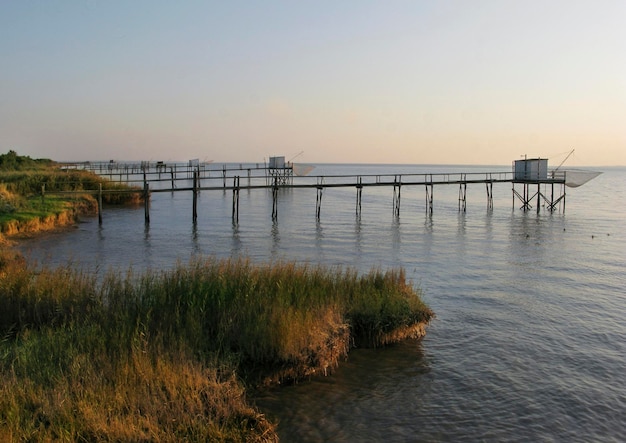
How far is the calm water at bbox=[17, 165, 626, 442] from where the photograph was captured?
25.1 feet

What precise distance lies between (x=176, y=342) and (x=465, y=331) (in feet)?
23.7

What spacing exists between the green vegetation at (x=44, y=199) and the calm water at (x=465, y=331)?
175cm

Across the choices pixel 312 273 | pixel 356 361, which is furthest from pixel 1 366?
pixel 312 273

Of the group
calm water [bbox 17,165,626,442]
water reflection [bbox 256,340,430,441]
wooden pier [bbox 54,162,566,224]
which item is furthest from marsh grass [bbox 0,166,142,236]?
water reflection [bbox 256,340,430,441]

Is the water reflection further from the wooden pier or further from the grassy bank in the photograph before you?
the wooden pier

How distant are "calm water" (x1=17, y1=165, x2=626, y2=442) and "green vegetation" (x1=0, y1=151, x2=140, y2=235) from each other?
1.75 metres

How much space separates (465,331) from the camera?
12.1 meters

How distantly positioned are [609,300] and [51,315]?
49.6ft

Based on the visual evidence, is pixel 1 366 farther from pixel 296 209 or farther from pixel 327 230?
pixel 296 209

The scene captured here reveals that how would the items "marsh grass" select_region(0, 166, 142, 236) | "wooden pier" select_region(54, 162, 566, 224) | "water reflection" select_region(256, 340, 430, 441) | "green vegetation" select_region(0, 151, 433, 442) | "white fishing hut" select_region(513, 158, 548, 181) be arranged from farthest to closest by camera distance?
"white fishing hut" select_region(513, 158, 548, 181), "wooden pier" select_region(54, 162, 566, 224), "marsh grass" select_region(0, 166, 142, 236), "water reflection" select_region(256, 340, 430, 441), "green vegetation" select_region(0, 151, 433, 442)

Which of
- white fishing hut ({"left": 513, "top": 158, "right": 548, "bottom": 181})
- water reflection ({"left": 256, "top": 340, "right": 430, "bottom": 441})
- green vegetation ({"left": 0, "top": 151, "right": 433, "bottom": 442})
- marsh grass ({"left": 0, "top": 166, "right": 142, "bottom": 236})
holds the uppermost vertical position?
white fishing hut ({"left": 513, "top": 158, "right": 548, "bottom": 181})

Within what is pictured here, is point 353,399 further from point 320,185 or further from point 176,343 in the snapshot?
point 320,185

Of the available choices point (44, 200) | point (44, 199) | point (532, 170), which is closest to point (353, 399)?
point (44, 200)

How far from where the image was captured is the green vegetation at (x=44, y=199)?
26203 mm
